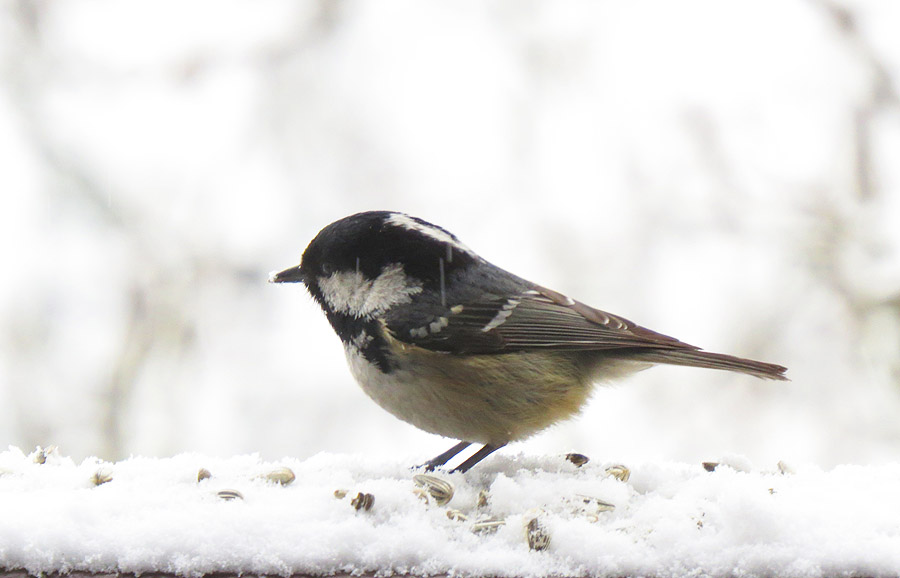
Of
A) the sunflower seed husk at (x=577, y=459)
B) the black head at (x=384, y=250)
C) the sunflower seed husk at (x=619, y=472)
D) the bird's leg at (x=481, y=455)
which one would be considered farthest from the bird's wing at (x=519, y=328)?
the sunflower seed husk at (x=619, y=472)

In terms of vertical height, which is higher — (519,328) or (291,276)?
(291,276)

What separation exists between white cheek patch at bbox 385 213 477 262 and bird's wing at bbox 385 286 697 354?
169 mm

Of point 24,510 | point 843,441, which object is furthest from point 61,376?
point 843,441

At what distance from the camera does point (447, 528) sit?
1.42m

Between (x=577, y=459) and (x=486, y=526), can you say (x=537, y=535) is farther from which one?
(x=577, y=459)

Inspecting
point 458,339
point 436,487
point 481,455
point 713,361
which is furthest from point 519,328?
point 436,487

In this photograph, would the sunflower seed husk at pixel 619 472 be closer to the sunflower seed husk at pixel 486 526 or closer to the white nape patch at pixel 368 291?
the sunflower seed husk at pixel 486 526

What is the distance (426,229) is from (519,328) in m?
0.37

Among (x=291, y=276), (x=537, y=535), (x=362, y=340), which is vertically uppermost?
(x=291, y=276)

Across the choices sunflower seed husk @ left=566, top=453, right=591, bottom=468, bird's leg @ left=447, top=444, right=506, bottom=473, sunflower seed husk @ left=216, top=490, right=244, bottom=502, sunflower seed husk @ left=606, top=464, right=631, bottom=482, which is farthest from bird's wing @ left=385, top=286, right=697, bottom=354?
sunflower seed husk @ left=216, top=490, right=244, bottom=502

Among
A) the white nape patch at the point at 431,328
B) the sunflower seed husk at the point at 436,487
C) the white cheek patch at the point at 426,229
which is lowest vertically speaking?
the sunflower seed husk at the point at 436,487

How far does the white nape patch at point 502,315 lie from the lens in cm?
232

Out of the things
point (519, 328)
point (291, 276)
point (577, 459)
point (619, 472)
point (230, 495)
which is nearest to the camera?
point (230, 495)

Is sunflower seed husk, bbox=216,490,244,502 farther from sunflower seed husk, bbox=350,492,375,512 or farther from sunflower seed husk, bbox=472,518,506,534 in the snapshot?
sunflower seed husk, bbox=472,518,506,534
